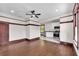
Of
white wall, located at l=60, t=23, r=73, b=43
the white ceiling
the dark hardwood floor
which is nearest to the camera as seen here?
the dark hardwood floor

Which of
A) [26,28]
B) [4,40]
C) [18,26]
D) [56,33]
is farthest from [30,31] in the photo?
[56,33]

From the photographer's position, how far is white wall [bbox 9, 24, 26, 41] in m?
7.36

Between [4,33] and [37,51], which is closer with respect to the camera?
[37,51]

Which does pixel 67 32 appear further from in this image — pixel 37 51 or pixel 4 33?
pixel 4 33

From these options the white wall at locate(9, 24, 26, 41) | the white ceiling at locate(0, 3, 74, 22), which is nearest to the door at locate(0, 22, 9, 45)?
the white wall at locate(9, 24, 26, 41)

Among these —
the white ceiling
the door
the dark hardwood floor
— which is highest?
the white ceiling

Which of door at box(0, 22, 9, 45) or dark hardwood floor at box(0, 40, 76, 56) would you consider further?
door at box(0, 22, 9, 45)

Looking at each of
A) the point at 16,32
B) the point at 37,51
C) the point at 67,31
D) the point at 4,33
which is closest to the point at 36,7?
the point at 37,51

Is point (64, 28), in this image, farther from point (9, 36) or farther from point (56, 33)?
point (56, 33)

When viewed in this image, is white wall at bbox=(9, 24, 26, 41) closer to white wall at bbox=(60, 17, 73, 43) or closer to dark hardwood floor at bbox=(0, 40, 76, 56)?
dark hardwood floor at bbox=(0, 40, 76, 56)

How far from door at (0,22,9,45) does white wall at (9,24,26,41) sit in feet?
1.21

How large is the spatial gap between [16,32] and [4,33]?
155 cm

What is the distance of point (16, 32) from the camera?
26.5 feet

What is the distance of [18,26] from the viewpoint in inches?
329
